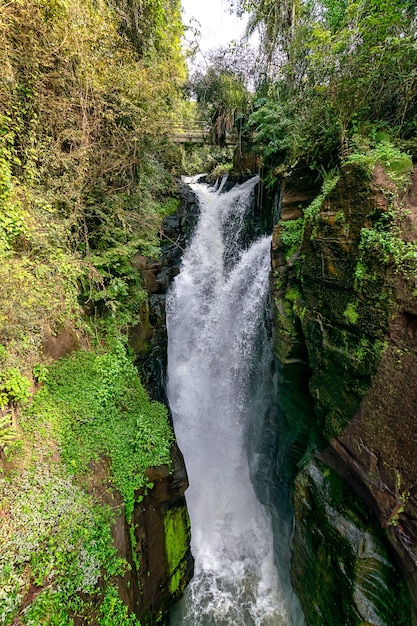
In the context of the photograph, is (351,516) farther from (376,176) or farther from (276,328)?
(376,176)

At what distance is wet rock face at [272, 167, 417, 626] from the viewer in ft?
10.9

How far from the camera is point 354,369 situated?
4.05m

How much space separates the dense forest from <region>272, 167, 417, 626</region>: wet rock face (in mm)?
440

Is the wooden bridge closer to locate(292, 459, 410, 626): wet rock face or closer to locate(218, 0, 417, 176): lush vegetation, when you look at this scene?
locate(218, 0, 417, 176): lush vegetation

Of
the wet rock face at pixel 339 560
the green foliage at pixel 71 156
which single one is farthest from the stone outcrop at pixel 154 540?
the green foliage at pixel 71 156

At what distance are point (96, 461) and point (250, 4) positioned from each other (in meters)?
15.9

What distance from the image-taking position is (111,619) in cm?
344

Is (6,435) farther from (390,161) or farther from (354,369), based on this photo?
(390,161)

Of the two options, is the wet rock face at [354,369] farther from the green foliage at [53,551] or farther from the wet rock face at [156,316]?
the green foliage at [53,551]

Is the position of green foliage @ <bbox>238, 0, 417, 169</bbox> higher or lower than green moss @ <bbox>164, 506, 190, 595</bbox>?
higher

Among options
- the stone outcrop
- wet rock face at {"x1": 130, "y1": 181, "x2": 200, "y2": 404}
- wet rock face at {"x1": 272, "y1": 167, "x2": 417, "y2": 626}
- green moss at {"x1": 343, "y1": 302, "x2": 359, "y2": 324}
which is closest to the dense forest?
the stone outcrop

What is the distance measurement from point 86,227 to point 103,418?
3538mm

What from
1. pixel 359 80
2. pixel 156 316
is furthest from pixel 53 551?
pixel 359 80

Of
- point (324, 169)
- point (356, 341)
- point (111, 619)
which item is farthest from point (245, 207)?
point (111, 619)
